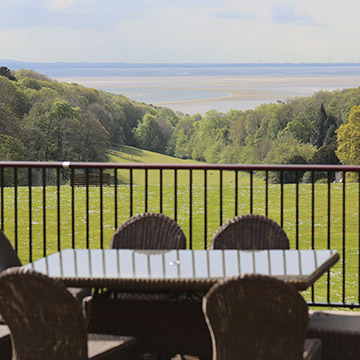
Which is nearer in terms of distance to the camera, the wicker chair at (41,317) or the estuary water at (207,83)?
the wicker chair at (41,317)

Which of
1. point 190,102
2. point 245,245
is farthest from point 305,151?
point 245,245

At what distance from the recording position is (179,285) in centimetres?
343

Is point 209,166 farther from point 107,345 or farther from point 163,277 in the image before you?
point 107,345

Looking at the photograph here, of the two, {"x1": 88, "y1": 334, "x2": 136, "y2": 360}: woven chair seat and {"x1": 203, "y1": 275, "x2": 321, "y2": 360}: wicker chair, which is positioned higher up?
{"x1": 203, "y1": 275, "x2": 321, "y2": 360}: wicker chair

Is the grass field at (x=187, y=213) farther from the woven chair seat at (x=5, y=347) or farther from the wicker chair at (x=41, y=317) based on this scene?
the wicker chair at (x=41, y=317)

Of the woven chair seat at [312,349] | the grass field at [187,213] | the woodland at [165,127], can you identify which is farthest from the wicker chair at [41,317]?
the woodland at [165,127]

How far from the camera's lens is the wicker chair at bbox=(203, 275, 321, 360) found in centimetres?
278

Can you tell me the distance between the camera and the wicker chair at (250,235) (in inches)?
172

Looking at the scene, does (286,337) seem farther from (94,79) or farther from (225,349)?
(94,79)

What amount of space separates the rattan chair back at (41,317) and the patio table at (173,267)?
458mm

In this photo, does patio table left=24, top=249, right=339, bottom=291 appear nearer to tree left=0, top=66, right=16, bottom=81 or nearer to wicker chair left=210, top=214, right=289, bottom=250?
wicker chair left=210, top=214, right=289, bottom=250

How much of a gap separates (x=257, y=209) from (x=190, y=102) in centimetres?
3176

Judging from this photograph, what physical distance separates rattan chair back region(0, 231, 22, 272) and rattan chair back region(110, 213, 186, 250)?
62cm

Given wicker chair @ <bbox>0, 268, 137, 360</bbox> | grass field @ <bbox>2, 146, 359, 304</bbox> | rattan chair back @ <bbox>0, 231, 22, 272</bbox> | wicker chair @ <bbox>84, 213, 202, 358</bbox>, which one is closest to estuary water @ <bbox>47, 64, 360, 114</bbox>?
grass field @ <bbox>2, 146, 359, 304</bbox>
